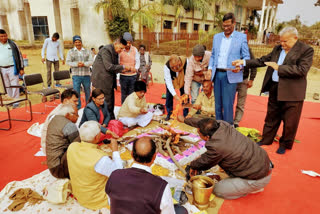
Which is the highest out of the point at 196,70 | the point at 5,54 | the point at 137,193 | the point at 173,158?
the point at 5,54

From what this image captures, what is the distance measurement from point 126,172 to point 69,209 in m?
1.56

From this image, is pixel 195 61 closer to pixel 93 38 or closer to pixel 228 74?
pixel 228 74

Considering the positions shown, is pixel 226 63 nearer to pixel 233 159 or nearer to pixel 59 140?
pixel 233 159

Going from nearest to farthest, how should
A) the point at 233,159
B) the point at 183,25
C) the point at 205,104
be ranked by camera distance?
the point at 233,159, the point at 205,104, the point at 183,25

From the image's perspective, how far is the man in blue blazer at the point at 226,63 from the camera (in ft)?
13.6

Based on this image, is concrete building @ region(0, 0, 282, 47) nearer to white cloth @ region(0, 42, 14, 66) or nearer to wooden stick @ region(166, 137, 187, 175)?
white cloth @ region(0, 42, 14, 66)

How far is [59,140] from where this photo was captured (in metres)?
2.75

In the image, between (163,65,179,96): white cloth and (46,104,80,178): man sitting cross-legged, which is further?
(163,65,179,96): white cloth

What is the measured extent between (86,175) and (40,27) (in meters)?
20.6

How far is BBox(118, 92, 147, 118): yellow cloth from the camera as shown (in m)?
4.78

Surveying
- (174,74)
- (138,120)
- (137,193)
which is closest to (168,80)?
(174,74)

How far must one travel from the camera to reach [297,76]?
11.8ft

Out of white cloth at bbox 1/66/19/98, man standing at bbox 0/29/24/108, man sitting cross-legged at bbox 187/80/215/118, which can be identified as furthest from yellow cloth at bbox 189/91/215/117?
white cloth at bbox 1/66/19/98

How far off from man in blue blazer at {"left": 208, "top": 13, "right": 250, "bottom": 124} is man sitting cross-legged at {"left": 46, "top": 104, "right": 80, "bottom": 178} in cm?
300
